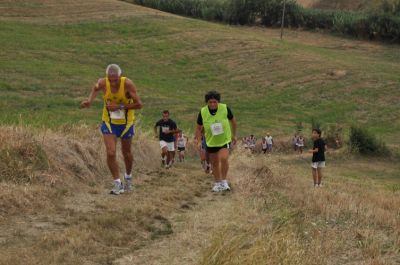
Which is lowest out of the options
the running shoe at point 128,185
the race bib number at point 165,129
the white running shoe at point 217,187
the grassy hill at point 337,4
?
the race bib number at point 165,129

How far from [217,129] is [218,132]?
0.18 feet

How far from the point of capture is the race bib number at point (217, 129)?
10.1 m

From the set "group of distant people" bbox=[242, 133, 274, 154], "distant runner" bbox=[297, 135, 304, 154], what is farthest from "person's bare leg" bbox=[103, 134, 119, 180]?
A: "distant runner" bbox=[297, 135, 304, 154]

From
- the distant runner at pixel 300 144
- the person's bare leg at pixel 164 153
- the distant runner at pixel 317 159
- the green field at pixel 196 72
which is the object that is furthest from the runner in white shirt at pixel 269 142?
the person's bare leg at pixel 164 153

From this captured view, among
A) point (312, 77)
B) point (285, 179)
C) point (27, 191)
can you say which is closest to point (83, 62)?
point (312, 77)

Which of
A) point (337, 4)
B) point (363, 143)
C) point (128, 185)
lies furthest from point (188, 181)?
point (337, 4)

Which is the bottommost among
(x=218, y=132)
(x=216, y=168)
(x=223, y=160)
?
(x=216, y=168)

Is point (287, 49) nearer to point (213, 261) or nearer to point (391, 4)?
point (391, 4)

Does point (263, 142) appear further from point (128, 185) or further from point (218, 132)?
point (128, 185)

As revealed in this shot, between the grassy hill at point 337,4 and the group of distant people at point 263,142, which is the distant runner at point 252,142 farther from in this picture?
the grassy hill at point 337,4

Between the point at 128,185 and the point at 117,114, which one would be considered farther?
the point at 128,185

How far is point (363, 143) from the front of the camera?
27.5 meters

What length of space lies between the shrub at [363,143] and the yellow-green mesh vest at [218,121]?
59.8 ft

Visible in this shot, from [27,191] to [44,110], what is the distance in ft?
61.0
